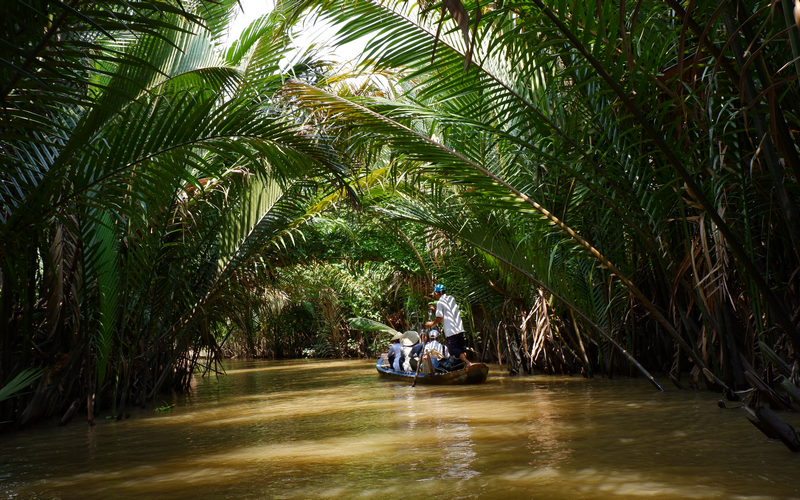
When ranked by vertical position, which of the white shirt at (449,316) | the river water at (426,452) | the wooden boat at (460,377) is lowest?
the river water at (426,452)

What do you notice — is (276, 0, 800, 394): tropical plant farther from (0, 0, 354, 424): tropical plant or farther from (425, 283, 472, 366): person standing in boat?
(425, 283, 472, 366): person standing in boat

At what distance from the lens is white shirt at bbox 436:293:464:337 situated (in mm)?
9836

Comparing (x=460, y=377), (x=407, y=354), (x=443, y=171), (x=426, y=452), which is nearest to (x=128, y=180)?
(x=426, y=452)

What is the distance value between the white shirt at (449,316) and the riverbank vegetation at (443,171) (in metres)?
0.48

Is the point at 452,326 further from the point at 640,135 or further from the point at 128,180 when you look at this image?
the point at 128,180

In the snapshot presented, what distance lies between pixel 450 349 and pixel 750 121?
659 cm

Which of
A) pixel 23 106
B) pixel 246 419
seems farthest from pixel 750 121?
pixel 246 419

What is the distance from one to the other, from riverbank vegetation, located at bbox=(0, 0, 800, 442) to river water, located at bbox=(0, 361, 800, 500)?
1.89 ft

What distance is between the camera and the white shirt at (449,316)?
32.3ft

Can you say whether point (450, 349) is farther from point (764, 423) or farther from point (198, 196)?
point (764, 423)

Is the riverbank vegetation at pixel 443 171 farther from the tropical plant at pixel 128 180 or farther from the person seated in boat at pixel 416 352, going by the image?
the person seated in boat at pixel 416 352

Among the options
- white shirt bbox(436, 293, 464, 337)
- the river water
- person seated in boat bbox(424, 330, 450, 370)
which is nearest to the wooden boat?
person seated in boat bbox(424, 330, 450, 370)

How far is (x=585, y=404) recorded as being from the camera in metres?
6.07

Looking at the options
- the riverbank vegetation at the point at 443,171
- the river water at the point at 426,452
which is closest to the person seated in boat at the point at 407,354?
the riverbank vegetation at the point at 443,171
